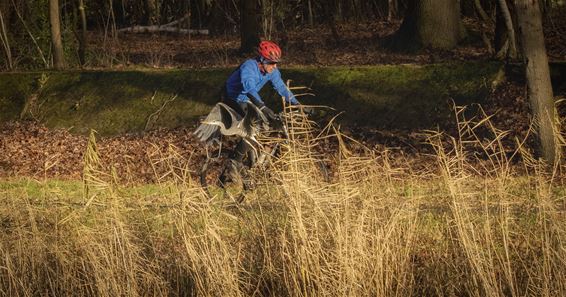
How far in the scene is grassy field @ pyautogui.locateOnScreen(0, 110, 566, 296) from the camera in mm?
8414

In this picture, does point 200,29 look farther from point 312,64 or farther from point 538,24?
point 538,24

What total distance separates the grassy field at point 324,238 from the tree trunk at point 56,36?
1527 centimetres

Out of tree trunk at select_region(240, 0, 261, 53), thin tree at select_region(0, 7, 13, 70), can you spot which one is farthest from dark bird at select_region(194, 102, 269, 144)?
thin tree at select_region(0, 7, 13, 70)

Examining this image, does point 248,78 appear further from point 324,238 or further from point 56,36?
point 56,36

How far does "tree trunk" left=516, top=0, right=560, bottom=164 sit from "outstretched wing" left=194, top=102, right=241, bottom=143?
4369 mm

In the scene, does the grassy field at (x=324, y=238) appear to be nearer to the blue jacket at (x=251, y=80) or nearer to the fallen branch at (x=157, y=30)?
the blue jacket at (x=251, y=80)

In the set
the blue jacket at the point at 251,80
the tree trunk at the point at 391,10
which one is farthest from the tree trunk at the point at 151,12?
the blue jacket at the point at 251,80

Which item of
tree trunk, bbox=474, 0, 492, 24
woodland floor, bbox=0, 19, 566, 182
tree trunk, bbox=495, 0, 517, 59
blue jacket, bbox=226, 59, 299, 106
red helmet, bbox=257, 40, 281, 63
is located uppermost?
red helmet, bbox=257, 40, 281, 63

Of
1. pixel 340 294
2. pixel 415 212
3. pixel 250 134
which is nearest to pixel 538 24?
pixel 250 134

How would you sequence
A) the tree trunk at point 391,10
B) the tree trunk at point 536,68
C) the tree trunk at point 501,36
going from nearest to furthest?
the tree trunk at point 536,68
the tree trunk at point 501,36
the tree trunk at point 391,10

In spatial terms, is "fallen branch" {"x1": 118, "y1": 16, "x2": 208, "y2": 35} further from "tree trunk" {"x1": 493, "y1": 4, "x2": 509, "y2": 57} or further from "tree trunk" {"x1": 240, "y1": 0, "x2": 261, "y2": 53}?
"tree trunk" {"x1": 493, "y1": 4, "x2": 509, "y2": 57}

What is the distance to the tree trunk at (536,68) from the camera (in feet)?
→ 48.1

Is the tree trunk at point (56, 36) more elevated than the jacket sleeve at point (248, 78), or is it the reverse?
the jacket sleeve at point (248, 78)

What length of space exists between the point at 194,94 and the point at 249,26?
476cm
